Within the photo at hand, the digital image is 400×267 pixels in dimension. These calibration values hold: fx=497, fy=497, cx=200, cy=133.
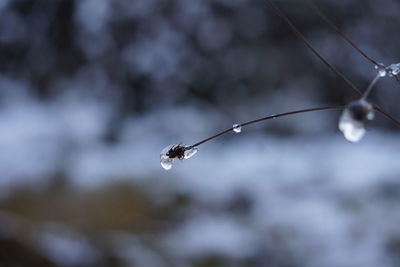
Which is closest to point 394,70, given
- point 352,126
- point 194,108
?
point 352,126

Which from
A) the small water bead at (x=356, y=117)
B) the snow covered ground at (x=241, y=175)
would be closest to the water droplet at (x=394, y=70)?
the small water bead at (x=356, y=117)

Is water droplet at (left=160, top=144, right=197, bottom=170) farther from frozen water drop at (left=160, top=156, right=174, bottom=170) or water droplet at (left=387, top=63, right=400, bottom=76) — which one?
water droplet at (left=387, top=63, right=400, bottom=76)

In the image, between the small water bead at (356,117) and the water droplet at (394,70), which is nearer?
the small water bead at (356,117)

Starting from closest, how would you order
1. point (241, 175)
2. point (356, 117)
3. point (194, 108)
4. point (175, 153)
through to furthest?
point (356, 117)
point (175, 153)
point (241, 175)
point (194, 108)

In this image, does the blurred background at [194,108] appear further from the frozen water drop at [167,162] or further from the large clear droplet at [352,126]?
the large clear droplet at [352,126]

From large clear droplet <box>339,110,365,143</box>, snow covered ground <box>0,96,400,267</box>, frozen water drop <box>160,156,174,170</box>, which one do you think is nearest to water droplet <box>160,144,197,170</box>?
frozen water drop <box>160,156,174,170</box>

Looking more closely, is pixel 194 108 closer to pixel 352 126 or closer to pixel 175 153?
pixel 175 153

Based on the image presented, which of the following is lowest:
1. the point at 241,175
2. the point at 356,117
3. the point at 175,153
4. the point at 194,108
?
the point at 356,117

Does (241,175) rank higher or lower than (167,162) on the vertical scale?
higher
